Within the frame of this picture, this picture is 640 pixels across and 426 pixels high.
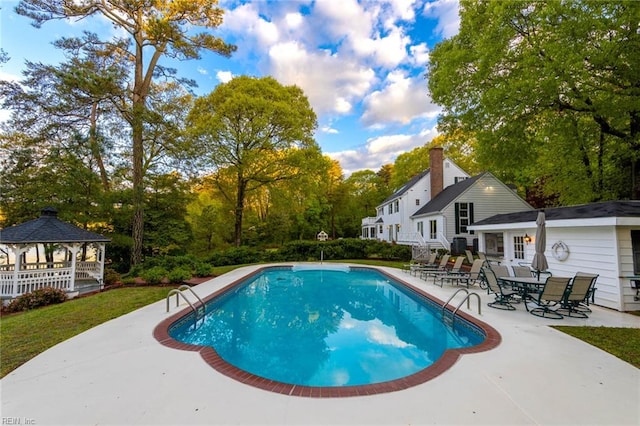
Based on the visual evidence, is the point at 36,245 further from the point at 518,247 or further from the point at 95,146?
the point at 518,247

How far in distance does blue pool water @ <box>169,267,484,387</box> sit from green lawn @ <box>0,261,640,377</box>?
76.0 inches

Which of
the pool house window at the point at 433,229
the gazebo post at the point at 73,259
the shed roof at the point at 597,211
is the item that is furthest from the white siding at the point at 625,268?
the gazebo post at the point at 73,259

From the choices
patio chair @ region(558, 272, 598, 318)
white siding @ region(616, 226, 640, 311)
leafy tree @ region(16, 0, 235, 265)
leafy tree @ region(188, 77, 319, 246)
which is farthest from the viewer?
leafy tree @ region(188, 77, 319, 246)

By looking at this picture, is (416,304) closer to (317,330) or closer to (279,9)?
(317,330)

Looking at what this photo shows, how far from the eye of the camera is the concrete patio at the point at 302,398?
115 inches

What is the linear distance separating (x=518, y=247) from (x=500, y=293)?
579 centimetres

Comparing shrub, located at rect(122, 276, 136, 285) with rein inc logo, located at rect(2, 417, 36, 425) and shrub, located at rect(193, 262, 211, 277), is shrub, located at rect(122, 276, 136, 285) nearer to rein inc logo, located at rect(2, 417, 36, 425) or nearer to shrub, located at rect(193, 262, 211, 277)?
shrub, located at rect(193, 262, 211, 277)

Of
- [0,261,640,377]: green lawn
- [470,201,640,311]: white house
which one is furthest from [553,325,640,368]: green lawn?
[470,201,640,311]: white house

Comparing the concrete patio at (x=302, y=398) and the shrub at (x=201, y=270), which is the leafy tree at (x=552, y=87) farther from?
the shrub at (x=201, y=270)

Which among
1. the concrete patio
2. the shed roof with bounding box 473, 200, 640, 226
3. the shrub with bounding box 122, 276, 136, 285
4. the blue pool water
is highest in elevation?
the shed roof with bounding box 473, 200, 640, 226

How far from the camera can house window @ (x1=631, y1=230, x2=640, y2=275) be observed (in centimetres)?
729

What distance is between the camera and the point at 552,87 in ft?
30.9

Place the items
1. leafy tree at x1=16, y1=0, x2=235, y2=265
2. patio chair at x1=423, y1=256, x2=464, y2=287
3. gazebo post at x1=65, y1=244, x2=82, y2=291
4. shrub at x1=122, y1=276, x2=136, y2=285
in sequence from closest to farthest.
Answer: gazebo post at x1=65, y1=244, x2=82, y2=291, patio chair at x1=423, y1=256, x2=464, y2=287, shrub at x1=122, y1=276, x2=136, y2=285, leafy tree at x1=16, y1=0, x2=235, y2=265

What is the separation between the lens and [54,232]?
9.52 m
